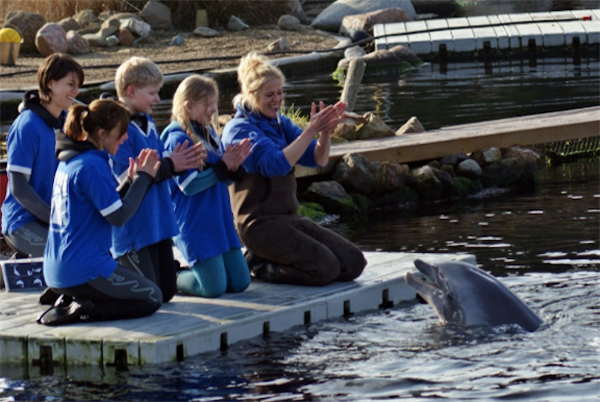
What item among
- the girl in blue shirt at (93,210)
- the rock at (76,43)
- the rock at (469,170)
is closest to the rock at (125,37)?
the rock at (76,43)

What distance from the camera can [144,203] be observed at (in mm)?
5492

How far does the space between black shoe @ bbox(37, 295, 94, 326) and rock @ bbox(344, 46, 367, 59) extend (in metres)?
19.0

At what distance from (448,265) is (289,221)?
101 centimetres

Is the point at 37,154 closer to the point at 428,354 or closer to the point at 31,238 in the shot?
the point at 31,238

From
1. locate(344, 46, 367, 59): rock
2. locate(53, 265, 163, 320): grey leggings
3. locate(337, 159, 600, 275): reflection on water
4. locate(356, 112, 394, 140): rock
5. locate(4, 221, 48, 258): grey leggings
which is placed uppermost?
locate(344, 46, 367, 59): rock

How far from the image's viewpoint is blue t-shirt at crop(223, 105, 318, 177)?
588 centimetres

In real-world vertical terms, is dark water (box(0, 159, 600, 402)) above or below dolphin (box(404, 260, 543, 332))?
below

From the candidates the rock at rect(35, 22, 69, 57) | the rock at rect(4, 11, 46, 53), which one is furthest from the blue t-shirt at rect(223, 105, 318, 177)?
the rock at rect(4, 11, 46, 53)

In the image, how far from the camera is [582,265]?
7.41 metres

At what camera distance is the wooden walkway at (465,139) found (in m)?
11.0

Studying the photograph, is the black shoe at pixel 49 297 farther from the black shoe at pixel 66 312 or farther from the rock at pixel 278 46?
the rock at pixel 278 46

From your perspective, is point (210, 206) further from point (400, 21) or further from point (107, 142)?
point (400, 21)

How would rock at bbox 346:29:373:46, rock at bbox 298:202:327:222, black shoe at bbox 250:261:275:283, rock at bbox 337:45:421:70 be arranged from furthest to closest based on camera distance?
rock at bbox 346:29:373:46, rock at bbox 337:45:421:70, rock at bbox 298:202:327:222, black shoe at bbox 250:261:275:283

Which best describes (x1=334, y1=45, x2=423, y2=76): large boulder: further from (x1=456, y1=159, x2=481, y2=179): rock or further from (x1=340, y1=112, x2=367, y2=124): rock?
(x1=456, y1=159, x2=481, y2=179): rock
